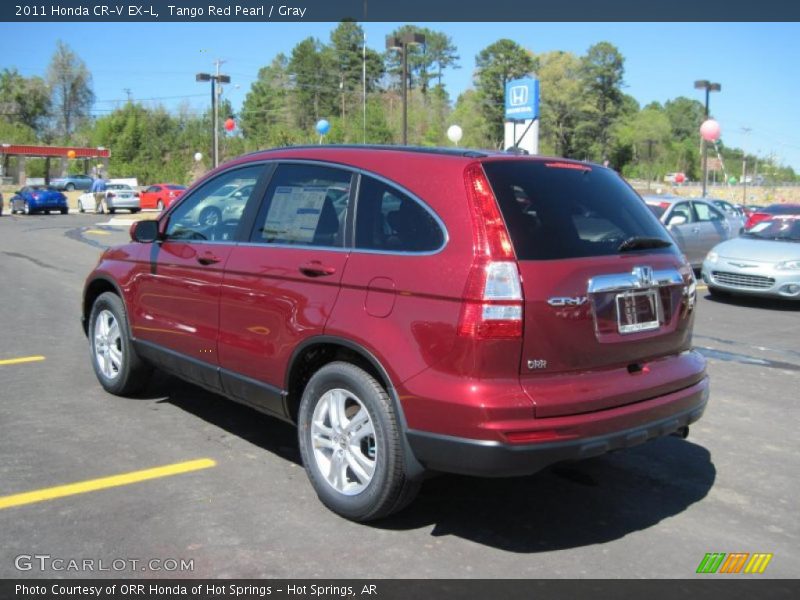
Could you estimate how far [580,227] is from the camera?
374 centimetres

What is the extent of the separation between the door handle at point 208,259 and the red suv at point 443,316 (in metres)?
0.02

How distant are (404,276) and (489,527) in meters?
1.34

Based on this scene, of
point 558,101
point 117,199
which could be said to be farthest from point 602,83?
point 117,199

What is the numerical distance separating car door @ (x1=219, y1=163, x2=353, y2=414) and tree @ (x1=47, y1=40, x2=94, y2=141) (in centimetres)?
11212

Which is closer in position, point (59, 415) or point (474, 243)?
point (474, 243)

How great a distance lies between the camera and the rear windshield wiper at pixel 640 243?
381 centimetres

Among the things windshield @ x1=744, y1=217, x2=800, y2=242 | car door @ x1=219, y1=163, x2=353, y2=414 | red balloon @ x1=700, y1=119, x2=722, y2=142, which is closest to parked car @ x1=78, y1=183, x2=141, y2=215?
red balloon @ x1=700, y1=119, x2=722, y2=142

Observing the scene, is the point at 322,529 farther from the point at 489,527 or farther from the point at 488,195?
the point at 488,195

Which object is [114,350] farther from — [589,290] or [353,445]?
[589,290]

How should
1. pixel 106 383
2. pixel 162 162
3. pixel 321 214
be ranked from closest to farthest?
pixel 321 214 < pixel 106 383 < pixel 162 162

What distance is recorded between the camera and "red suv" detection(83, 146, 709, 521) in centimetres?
333

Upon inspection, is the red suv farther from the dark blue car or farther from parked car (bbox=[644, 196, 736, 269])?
the dark blue car

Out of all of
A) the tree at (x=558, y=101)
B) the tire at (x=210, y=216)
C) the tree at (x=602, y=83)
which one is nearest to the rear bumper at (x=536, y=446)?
the tire at (x=210, y=216)
